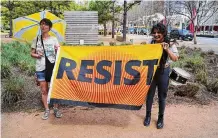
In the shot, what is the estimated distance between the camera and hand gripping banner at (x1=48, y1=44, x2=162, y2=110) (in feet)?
17.1

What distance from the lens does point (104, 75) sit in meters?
5.38

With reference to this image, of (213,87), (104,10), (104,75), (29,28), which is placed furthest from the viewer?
(104,10)

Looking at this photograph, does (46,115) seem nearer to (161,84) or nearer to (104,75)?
(104,75)

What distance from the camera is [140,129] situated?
5.20 m

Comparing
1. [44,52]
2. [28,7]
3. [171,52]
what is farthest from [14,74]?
[28,7]

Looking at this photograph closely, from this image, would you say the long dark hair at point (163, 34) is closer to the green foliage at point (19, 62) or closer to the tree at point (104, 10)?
the green foliage at point (19, 62)

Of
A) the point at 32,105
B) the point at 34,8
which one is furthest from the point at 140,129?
the point at 34,8

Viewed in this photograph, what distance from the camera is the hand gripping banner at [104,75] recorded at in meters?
5.21

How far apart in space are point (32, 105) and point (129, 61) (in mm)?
2187

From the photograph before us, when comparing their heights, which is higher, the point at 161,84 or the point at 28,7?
the point at 28,7

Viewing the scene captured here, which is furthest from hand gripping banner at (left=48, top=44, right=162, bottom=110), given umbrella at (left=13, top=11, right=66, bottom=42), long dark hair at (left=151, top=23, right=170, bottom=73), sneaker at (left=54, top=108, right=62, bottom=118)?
umbrella at (left=13, top=11, right=66, bottom=42)

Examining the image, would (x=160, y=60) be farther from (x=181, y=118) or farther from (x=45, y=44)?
(x=45, y=44)

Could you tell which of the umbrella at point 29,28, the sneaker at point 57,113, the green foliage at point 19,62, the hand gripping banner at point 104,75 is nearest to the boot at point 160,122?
the hand gripping banner at point 104,75

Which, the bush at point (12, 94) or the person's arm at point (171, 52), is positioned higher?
the person's arm at point (171, 52)
